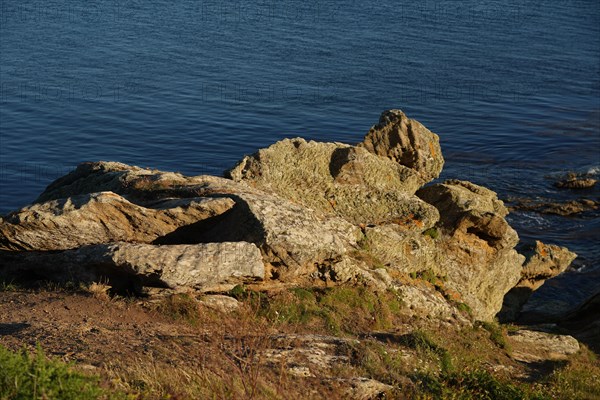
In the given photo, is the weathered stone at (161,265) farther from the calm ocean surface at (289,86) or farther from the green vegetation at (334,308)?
the calm ocean surface at (289,86)

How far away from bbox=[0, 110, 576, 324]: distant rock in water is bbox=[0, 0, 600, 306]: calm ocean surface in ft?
54.6

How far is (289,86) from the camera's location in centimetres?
6994

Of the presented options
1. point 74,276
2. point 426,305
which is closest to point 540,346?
point 426,305

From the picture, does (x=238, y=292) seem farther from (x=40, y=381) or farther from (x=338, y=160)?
(x=40, y=381)

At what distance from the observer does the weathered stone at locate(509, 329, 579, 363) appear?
83.6 ft

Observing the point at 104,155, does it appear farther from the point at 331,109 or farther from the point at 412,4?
the point at 412,4

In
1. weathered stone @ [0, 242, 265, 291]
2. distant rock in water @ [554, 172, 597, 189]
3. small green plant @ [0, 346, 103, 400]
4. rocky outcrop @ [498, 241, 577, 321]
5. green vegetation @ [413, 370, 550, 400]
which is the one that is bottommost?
rocky outcrop @ [498, 241, 577, 321]

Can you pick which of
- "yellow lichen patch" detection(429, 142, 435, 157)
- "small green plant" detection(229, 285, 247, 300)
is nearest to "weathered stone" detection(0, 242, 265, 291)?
"small green plant" detection(229, 285, 247, 300)

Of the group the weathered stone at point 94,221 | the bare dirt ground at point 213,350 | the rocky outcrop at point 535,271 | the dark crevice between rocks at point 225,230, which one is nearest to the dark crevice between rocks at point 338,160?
the dark crevice between rocks at point 225,230

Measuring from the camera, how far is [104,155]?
54.1 metres

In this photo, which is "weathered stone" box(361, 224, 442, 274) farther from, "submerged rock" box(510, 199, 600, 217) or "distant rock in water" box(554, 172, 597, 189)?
"distant rock in water" box(554, 172, 597, 189)

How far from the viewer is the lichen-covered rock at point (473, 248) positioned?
29922mm

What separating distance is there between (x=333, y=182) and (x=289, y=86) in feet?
139

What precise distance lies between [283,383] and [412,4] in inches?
3699
